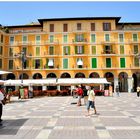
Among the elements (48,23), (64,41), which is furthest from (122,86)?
A: (48,23)

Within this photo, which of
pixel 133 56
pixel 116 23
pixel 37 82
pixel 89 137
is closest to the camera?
pixel 89 137

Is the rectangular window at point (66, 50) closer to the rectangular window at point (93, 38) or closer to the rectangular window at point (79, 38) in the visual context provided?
the rectangular window at point (79, 38)

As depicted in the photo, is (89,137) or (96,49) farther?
(96,49)

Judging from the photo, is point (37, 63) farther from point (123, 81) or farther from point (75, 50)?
point (123, 81)

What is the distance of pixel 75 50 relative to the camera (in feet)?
173

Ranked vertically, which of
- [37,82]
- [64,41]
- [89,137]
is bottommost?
[89,137]

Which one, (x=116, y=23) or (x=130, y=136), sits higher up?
(x=116, y=23)

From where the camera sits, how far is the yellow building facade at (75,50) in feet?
171

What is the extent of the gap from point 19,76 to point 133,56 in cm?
2273

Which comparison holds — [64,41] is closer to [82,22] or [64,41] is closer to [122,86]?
[82,22]

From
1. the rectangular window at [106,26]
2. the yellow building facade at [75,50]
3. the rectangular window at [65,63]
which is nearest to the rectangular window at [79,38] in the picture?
the yellow building facade at [75,50]

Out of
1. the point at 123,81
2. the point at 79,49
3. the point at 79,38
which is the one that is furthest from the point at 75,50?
the point at 123,81

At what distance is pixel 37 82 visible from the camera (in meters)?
41.4

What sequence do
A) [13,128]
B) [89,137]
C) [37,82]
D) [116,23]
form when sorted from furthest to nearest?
[116,23] → [37,82] → [13,128] → [89,137]
